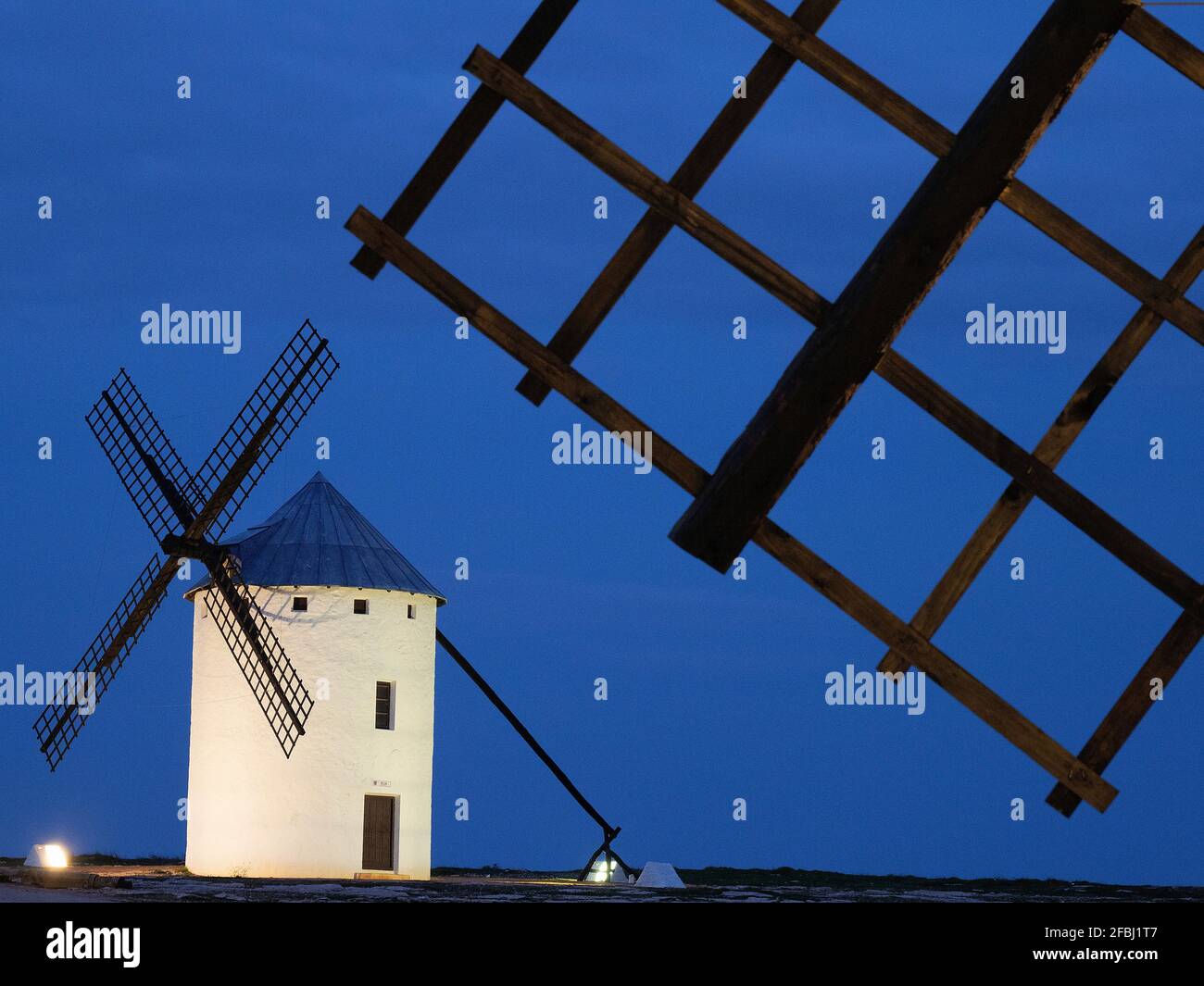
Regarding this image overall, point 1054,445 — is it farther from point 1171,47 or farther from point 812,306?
point 1171,47

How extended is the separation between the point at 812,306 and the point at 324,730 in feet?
66.4

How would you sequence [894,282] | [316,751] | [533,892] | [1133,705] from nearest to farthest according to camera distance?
[894,282], [1133,705], [533,892], [316,751]

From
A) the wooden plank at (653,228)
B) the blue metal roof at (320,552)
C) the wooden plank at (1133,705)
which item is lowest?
the wooden plank at (1133,705)

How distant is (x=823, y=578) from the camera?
189 inches

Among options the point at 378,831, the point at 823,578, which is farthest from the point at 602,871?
the point at 823,578

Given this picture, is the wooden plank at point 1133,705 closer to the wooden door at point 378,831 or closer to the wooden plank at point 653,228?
the wooden plank at point 653,228

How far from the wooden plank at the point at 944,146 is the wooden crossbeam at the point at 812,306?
0.55 meters

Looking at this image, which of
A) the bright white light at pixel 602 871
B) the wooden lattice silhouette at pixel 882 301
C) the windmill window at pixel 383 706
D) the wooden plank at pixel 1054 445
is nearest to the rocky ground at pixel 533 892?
the bright white light at pixel 602 871

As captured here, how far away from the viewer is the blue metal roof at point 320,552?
80.8 ft

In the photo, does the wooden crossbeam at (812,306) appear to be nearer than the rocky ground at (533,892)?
Yes

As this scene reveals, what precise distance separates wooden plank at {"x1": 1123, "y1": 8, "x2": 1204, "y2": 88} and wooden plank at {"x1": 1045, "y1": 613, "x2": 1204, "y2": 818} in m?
1.58

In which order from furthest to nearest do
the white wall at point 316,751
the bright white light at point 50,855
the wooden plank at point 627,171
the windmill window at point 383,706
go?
1. the windmill window at point 383,706
2. the white wall at point 316,751
3. the bright white light at point 50,855
4. the wooden plank at point 627,171

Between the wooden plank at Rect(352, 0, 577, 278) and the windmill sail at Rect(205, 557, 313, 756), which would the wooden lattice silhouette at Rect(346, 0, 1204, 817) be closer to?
the wooden plank at Rect(352, 0, 577, 278)
